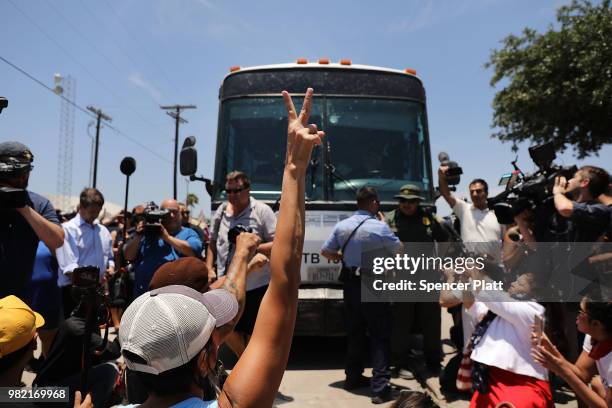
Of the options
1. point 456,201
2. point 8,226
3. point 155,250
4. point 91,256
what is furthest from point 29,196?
point 456,201

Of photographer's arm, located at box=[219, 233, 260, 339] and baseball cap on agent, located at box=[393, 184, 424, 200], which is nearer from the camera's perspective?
photographer's arm, located at box=[219, 233, 260, 339]

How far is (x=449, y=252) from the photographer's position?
5.55 metres

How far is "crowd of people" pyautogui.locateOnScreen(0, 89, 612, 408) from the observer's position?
129cm

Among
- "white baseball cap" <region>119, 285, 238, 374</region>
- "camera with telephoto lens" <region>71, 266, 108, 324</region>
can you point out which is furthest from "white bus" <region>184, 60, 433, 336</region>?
"white baseball cap" <region>119, 285, 238, 374</region>

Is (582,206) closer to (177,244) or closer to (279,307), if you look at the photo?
(279,307)

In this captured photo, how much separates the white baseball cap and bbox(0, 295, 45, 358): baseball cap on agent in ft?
3.08

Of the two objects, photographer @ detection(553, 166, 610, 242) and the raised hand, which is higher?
photographer @ detection(553, 166, 610, 242)

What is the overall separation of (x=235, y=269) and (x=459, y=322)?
413cm

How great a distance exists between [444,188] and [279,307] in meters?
4.45

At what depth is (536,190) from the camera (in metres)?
3.85

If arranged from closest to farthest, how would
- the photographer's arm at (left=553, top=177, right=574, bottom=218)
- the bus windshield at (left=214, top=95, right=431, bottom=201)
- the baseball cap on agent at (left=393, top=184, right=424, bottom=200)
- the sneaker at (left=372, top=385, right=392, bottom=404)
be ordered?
1. the photographer's arm at (left=553, top=177, right=574, bottom=218)
2. the sneaker at (left=372, top=385, right=392, bottom=404)
3. the baseball cap on agent at (left=393, top=184, right=424, bottom=200)
4. the bus windshield at (left=214, top=95, right=431, bottom=201)

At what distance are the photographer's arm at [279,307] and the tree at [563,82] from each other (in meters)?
14.9

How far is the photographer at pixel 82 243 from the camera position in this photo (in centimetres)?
516

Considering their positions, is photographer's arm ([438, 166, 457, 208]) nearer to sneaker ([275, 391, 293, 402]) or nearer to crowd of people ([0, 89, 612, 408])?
crowd of people ([0, 89, 612, 408])
